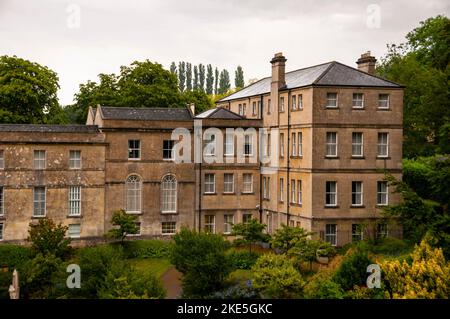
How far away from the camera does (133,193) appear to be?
49531 mm

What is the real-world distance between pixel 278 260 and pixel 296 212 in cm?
1320

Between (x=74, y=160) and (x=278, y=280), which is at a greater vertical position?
(x=74, y=160)

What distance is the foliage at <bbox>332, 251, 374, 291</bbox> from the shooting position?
30.5 m

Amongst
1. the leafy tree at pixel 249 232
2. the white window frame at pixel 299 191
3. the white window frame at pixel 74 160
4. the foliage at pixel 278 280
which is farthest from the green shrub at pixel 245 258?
the white window frame at pixel 74 160

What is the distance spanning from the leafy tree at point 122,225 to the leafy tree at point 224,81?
9890 cm

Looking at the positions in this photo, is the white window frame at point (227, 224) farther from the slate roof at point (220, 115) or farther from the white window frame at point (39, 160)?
the white window frame at point (39, 160)

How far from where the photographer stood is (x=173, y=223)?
50.6m

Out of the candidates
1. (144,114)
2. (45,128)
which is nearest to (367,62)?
(144,114)

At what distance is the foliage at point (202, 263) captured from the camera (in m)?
34.5

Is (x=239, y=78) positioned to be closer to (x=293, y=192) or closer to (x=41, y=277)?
(x=293, y=192)

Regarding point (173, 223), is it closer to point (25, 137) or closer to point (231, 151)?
point (231, 151)

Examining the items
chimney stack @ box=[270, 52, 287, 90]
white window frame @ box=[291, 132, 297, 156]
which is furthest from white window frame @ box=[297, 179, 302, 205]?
chimney stack @ box=[270, 52, 287, 90]

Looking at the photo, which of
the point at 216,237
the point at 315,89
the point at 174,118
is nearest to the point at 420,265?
the point at 216,237

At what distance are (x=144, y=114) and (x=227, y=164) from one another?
7.52 m
